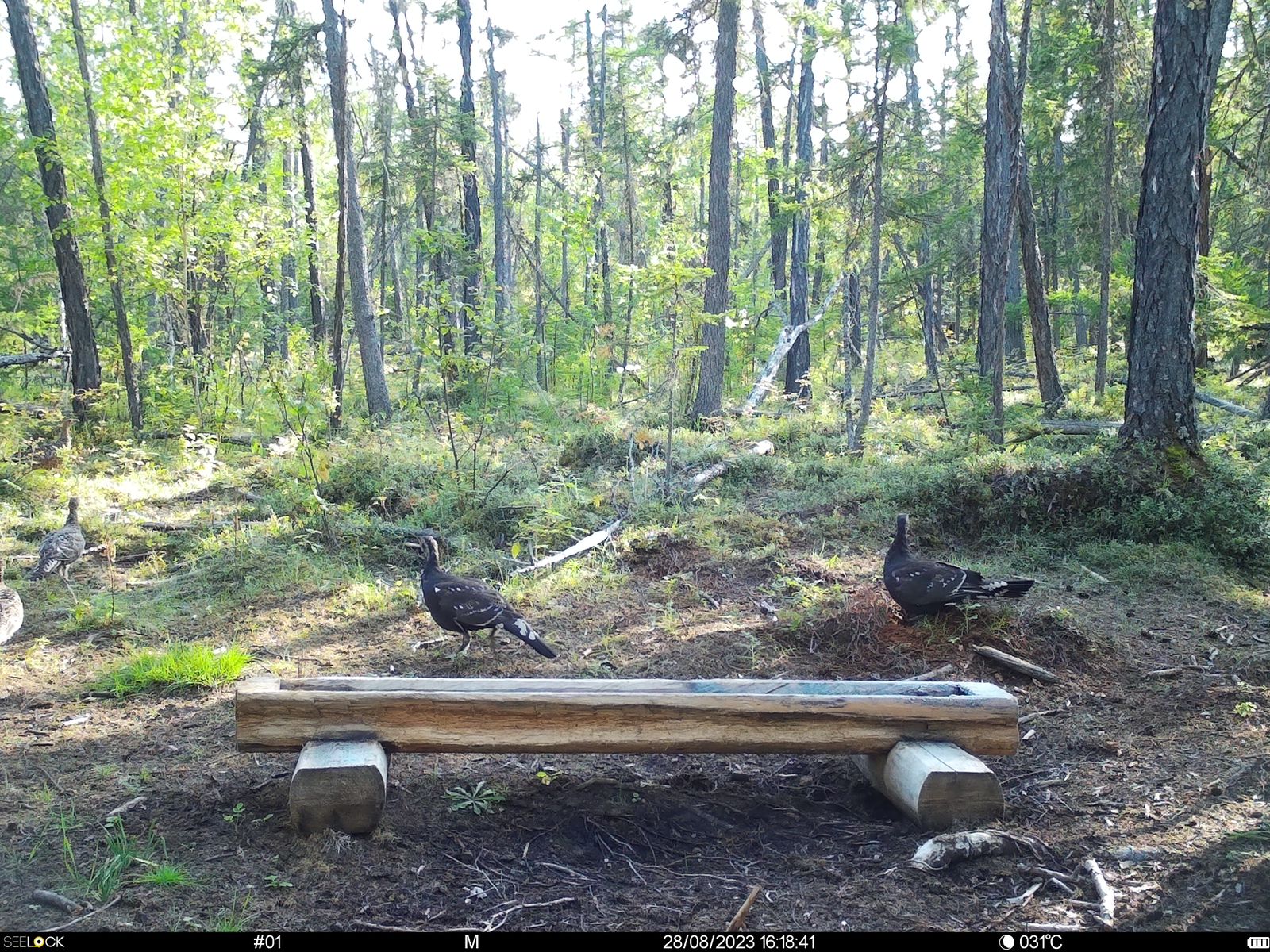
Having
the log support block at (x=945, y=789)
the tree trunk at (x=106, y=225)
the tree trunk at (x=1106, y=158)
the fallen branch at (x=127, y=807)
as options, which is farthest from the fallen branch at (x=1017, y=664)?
the tree trunk at (x=106, y=225)

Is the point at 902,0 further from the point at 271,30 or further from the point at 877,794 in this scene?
the point at 271,30

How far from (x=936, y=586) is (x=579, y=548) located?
370cm

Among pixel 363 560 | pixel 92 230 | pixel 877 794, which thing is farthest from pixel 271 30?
pixel 877 794

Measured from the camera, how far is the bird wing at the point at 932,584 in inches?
240

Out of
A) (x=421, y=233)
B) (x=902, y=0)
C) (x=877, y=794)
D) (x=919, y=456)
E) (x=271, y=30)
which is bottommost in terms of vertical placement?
(x=877, y=794)

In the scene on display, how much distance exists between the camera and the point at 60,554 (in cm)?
805

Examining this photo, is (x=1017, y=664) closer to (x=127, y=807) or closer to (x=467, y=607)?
(x=467, y=607)

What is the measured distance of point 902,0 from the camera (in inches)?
478

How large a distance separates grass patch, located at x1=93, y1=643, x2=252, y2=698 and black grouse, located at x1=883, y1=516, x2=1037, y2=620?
4.83 metres

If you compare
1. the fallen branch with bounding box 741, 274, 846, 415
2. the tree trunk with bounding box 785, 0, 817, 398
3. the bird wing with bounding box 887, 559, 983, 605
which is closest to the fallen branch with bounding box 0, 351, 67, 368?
the fallen branch with bounding box 741, 274, 846, 415

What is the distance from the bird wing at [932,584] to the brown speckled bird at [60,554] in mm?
7406

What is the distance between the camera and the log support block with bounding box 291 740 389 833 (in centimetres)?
380

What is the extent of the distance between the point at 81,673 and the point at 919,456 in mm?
9930

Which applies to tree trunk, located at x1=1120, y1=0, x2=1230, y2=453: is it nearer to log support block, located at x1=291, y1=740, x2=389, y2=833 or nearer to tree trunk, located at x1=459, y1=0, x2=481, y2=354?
log support block, located at x1=291, y1=740, x2=389, y2=833
